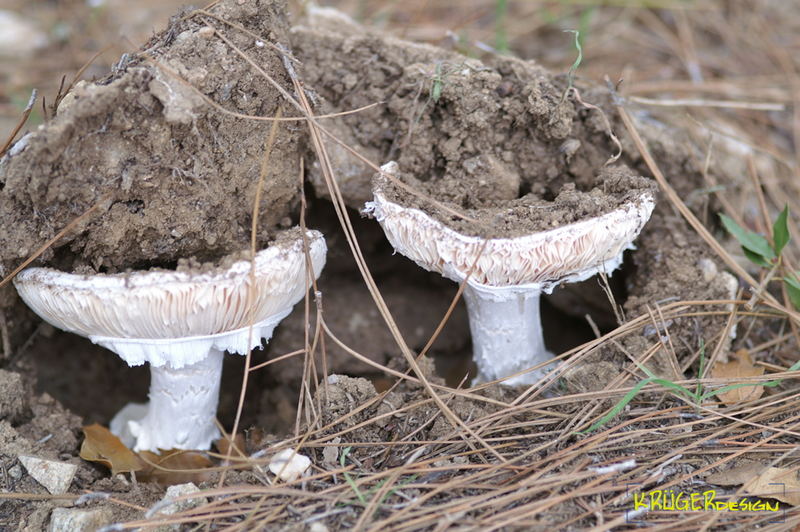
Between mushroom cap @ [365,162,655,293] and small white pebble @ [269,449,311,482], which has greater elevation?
mushroom cap @ [365,162,655,293]

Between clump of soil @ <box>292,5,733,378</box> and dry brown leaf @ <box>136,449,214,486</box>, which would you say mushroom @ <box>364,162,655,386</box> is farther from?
dry brown leaf @ <box>136,449,214,486</box>

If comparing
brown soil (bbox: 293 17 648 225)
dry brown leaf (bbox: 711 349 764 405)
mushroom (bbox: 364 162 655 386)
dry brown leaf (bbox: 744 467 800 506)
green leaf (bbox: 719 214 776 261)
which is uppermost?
brown soil (bbox: 293 17 648 225)

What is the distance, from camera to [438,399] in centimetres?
252

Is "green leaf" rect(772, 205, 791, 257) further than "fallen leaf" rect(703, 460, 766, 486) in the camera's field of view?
Yes

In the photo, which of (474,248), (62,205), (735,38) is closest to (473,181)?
(474,248)

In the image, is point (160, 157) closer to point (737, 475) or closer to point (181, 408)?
point (181, 408)

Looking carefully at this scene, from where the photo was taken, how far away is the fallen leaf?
7.50ft

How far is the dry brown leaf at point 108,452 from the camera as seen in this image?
2717 mm

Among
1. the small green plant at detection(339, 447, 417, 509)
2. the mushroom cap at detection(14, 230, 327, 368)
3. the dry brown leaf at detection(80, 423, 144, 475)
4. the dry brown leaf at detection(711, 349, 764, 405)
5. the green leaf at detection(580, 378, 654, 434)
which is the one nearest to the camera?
the small green plant at detection(339, 447, 417, 509)

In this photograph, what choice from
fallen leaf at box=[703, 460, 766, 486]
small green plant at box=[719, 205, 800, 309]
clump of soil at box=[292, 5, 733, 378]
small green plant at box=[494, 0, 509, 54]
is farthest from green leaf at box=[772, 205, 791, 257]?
small green plant at box=[494, 0, 509, 54]

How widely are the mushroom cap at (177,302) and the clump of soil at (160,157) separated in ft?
0.73

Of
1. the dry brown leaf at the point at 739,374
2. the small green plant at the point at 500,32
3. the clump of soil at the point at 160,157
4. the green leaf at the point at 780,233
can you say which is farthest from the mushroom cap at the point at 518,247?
the small green plant at the point at 500,32

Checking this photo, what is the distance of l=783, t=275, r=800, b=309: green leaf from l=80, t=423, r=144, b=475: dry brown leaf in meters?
2.90

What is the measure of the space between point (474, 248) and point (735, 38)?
4290 millimetres
